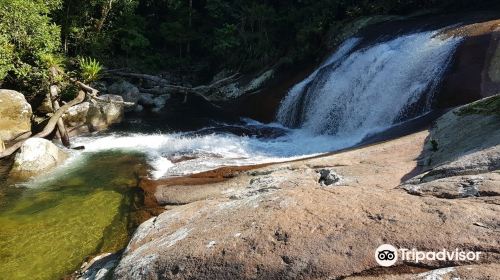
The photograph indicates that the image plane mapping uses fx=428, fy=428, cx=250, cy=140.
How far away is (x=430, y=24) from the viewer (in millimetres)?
15141

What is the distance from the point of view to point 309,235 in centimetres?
405

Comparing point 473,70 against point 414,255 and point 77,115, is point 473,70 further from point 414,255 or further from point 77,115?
point 77,115

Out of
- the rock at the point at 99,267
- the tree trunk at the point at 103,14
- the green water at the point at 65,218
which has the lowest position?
the green water at the point at 65,218

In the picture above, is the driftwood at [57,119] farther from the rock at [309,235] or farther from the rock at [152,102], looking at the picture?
the rock at [309,235]

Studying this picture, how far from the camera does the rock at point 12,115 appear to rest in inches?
539

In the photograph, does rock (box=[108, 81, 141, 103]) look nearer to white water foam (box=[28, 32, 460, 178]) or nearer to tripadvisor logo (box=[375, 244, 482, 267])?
white water foam (box=[28, 32, 460, 178])

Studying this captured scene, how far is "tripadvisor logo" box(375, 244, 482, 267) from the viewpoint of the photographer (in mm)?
3338

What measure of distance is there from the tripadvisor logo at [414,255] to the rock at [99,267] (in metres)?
3.34

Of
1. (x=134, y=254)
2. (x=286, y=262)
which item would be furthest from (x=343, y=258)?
(x=134, y=254)

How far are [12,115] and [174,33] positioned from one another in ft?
33.3

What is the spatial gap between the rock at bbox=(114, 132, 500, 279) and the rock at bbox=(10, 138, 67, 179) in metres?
6.80

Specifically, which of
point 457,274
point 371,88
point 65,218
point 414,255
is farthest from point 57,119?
point 457,274

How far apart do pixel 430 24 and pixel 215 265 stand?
13.9 meters

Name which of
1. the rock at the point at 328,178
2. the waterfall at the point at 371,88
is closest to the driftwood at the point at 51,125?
the waterfall at the point at 371,88
